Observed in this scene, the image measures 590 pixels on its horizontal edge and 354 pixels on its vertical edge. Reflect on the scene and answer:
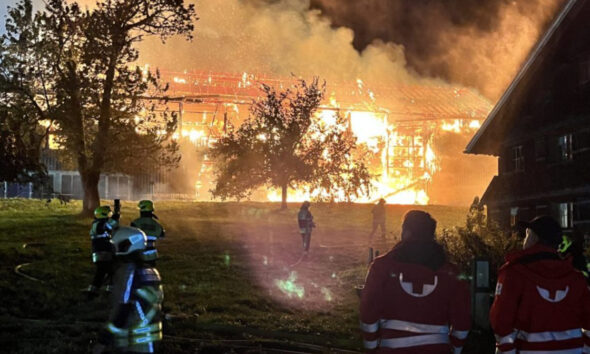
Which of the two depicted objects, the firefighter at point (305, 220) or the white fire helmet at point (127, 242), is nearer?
the white fire helmet at point (127, 242)

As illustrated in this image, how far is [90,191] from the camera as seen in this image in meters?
Answer: 30.0

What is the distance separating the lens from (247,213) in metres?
39.2

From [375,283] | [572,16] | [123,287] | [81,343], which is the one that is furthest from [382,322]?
[572,16]

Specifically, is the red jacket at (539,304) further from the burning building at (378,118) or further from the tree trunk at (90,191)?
the burning building at (378,118)

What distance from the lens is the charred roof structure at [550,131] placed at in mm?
22734

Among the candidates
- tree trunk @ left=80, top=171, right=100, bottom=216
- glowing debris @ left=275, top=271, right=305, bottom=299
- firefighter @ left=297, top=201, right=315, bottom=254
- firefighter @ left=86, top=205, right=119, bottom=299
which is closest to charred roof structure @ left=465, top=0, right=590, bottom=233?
firefighter @ left=297, top=201, right=315, bottom=254

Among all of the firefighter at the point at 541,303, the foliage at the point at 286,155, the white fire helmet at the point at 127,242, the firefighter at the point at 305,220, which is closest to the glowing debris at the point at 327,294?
the firefighter at the point at 305,220

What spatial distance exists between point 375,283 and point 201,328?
23.7ft

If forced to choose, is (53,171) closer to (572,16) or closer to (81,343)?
(572,16)

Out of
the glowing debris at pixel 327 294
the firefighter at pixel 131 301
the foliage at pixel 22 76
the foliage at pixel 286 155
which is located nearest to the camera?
the firefighter at pixel 131 301

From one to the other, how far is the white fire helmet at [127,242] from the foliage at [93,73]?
23286 millimetres

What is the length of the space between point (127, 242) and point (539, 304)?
346 centimetres

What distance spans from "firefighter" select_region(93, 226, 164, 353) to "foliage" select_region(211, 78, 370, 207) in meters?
34.2

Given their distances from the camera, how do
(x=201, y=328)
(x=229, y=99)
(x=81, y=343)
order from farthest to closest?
(x=229, y=99)
(x=201, y=328)
(x=81, y=343)
